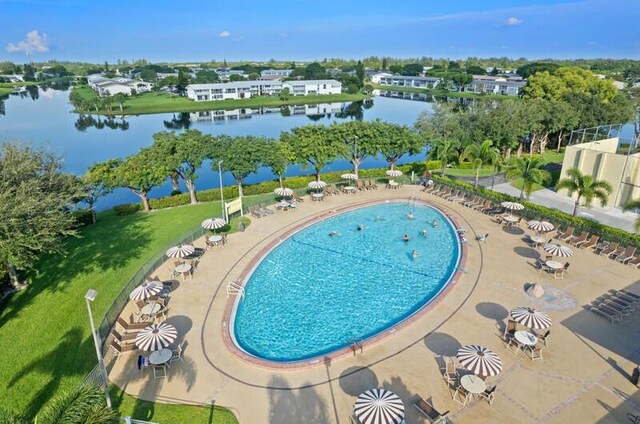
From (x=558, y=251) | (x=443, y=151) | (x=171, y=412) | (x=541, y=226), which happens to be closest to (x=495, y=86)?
(x=443, y=151)

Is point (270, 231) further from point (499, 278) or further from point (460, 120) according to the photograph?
point (460, 120)

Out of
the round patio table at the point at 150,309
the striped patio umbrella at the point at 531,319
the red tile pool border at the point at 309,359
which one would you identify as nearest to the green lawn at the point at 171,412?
the red tile pool border at the point at 309,359

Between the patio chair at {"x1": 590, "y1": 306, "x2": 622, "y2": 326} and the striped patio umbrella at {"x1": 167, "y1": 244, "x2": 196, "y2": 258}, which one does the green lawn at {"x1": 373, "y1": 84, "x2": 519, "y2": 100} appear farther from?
the striped patio umbrella at {"x1": 167, "y1": 244, "x2": 196, "y2": 258}

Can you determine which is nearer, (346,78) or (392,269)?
(392,269)

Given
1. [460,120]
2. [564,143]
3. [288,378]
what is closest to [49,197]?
[288,378]

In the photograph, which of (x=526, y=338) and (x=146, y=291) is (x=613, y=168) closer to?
(x=526, y=338)
